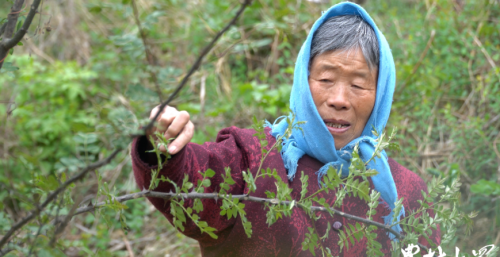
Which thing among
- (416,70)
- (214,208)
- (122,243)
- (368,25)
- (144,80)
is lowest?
(122,243)

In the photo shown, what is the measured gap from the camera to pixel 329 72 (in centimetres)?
185

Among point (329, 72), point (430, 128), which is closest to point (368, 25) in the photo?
point (329, 72)

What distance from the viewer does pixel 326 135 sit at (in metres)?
1.78

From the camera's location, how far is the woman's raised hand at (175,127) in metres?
1.24

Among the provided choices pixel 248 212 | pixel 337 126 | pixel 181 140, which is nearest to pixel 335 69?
pixel 337 126

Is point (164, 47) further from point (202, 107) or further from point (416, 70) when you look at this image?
point (416, 70)

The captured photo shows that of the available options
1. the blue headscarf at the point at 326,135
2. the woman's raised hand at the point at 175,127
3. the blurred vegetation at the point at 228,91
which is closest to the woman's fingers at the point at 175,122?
the woman's raised hand at the point at 175,127

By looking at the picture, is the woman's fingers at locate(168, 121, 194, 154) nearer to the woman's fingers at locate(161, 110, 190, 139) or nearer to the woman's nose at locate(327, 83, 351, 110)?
the woman's fingers at locate(161, 110, 190, 139)

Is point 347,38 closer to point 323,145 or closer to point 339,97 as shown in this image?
point 339,97

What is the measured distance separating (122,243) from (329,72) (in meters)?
2.62

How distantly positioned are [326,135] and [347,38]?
431mm

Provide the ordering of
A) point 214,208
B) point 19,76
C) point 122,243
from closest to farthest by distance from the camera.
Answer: point 214,208
point 122,243
point 19,76

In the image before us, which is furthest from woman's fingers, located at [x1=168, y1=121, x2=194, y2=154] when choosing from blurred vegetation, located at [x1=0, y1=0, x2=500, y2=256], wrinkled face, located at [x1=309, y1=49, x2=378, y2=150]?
blurred vegetation, located at [x1=0, y1=0, x2=500, y2=256]

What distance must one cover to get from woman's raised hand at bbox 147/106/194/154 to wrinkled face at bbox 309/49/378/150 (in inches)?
29.2
